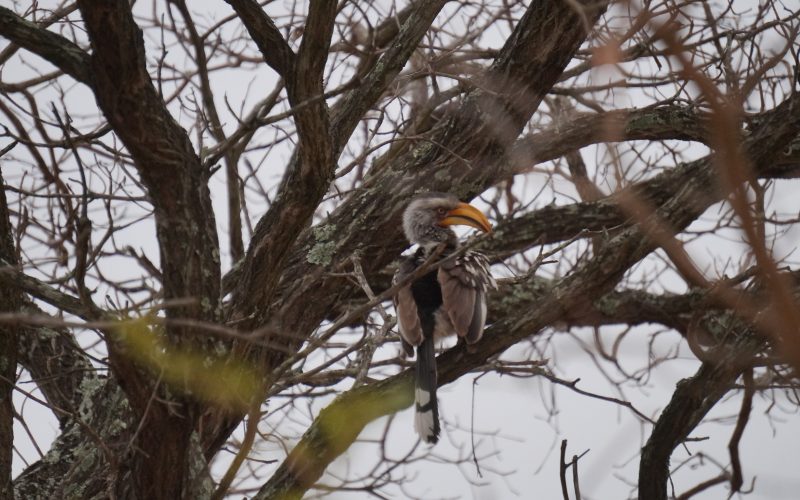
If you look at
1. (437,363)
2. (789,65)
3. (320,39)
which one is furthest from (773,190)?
(320,39)

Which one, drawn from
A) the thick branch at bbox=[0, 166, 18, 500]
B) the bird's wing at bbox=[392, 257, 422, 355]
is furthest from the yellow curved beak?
the thick branch at bbox=[0, 166, 18, 500]

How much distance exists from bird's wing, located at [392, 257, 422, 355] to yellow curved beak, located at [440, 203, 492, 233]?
1.44ft

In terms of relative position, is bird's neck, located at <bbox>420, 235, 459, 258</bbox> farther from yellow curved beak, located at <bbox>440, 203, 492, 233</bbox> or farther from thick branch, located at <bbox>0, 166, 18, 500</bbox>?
thick branch, located at <bbox>0, 166, 18, 500</bbox>

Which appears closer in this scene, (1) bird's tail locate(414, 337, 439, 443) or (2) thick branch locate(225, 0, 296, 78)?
(2) thick branch locate(225, 0, 296, 78)

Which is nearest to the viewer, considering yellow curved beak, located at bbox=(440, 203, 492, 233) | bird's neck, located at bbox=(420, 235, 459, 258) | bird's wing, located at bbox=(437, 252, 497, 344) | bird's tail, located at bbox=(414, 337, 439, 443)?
bird's tail, located at bbox=(414, 337, 439, 443)

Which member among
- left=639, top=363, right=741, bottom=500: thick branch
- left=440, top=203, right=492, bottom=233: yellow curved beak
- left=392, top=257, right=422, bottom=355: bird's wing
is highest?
left=440, top=203, right=492, bottom=233: yellow curved beak

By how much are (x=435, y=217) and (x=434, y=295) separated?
43cm

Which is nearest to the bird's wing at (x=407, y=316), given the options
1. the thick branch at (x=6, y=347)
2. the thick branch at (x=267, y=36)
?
the thick branch at (x=267, y=36)

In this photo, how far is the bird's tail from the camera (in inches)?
153

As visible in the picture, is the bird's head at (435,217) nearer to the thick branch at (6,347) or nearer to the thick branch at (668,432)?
the thick branch at (668,432)

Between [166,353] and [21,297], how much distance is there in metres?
1.05

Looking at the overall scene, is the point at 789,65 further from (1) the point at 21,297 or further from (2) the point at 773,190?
(1) the point at 21,297

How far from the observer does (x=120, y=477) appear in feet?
10.2

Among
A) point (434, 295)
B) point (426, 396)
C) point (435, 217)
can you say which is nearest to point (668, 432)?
point (426, 396)
